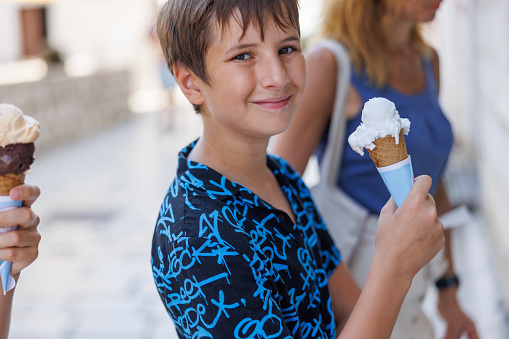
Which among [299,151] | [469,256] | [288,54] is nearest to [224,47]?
[288,54]

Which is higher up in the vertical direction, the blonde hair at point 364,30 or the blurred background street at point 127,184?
the blonde hair at point 364,30

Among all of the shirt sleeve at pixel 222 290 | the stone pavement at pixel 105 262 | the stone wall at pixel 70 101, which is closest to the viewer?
the shirt sleeve at pixel 222 290

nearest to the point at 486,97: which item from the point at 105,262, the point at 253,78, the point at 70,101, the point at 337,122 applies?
the point at 337,122

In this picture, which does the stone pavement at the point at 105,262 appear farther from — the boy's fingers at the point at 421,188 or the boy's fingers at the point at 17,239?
the boy's fingers at the point at 17,239

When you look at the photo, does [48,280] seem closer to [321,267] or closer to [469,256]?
[469,256]

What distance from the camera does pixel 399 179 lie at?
4.01 ft

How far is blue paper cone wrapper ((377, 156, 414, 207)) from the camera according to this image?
1.21 meters

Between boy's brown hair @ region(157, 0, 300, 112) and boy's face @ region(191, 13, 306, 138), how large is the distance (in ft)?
0.05

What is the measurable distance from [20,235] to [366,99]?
1.19 meters

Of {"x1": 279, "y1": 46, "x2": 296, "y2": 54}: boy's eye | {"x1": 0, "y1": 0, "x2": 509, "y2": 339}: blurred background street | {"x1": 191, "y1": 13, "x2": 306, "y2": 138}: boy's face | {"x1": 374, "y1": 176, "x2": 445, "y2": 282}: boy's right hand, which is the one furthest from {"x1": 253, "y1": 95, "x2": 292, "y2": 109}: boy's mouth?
{"x1": 0, "y1": 0, "x2": 509, "y2": 339}: blurred background street

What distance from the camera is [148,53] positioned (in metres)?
20.0

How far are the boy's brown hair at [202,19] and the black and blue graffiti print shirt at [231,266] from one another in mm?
228

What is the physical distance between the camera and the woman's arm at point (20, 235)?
3.97 feet

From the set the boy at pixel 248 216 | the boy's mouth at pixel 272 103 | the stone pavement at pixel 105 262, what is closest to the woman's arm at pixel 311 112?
the boy at pixel 248 216
